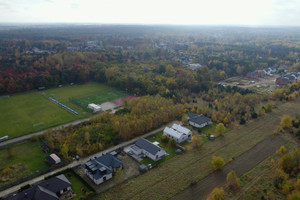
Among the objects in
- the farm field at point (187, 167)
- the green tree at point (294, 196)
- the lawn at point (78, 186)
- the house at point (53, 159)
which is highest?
the green tree at point (294, 196)

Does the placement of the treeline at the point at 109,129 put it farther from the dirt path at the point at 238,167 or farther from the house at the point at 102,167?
the dirt path at the point at 238,167

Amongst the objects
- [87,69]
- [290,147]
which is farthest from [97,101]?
[290,147]

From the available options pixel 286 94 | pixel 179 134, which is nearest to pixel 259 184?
pixel 179 134

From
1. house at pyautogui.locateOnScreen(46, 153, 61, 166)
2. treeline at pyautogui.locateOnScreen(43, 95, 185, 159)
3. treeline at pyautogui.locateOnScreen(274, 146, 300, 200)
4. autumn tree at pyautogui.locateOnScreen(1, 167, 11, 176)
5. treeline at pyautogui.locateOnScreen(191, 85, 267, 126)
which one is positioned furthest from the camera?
treeline at pyautogui.locateOnScreen(191, 85, 267, 126)

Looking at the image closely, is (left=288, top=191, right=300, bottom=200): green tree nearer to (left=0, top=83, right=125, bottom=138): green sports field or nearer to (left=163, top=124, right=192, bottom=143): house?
(left=163, top=124, right=192, bottom=143): house

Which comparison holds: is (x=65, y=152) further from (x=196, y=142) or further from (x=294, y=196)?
(x=294, y=196)

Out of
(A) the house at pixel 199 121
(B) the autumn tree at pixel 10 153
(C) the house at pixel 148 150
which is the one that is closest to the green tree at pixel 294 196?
(C) the house at pixel 148 150

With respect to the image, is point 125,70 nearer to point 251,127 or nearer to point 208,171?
point 251,127

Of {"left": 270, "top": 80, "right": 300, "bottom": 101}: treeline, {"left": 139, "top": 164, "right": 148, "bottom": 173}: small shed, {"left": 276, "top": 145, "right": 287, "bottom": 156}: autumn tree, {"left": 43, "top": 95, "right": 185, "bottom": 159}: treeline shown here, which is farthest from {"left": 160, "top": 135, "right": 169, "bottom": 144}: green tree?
{"left": 270, "top": 80, "right": 300, "bottom": 101}: treeline
